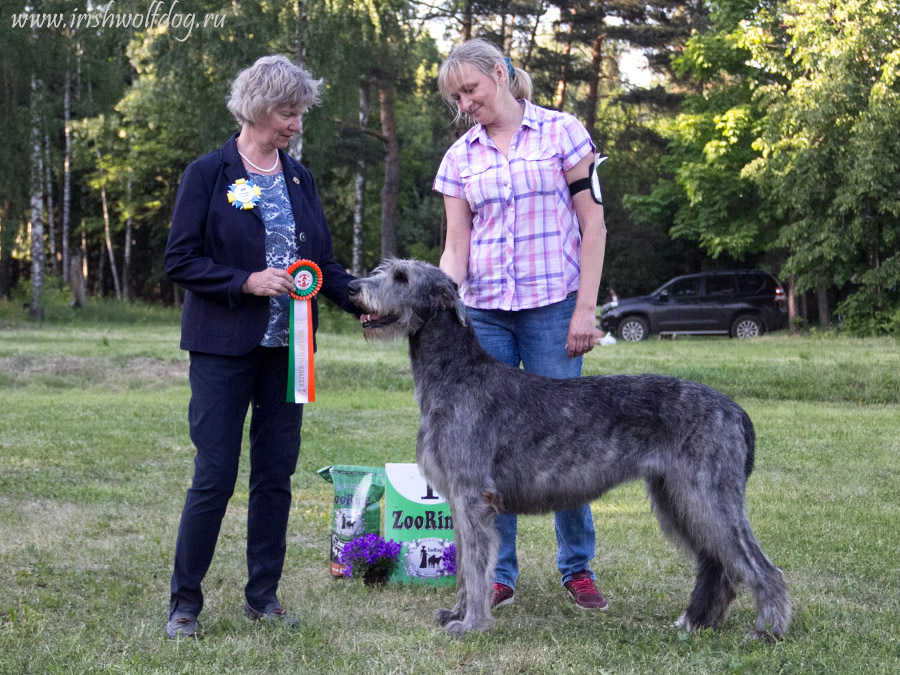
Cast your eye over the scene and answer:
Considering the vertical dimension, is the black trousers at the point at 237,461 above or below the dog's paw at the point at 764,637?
above

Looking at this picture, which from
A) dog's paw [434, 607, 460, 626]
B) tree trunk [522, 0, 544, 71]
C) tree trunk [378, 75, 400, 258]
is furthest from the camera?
tree trunk [522, 0, 544, 71]

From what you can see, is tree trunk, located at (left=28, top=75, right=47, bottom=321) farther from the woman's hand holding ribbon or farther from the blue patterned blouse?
the woman's hand holding ribbon

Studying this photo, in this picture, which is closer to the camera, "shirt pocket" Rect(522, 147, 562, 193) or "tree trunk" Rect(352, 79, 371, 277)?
"shirt pocket" Rect(522, 147, 562, 193)

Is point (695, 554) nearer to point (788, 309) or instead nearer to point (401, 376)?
point (401, 376)

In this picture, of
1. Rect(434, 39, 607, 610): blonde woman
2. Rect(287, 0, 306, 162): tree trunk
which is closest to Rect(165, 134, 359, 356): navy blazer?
Rect(434, 39, 607, 610): blonde woman

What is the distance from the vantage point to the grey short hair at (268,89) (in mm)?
3922

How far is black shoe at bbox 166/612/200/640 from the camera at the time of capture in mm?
4004

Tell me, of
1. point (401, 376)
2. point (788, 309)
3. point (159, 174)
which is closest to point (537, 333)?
point (401, 376)

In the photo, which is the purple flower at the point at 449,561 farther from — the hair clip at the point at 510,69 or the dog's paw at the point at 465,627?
the hair clip at the point at 510,69

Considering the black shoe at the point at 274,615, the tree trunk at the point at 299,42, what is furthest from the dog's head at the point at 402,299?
the tree trunk at the point at 299,42

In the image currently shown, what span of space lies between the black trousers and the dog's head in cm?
49

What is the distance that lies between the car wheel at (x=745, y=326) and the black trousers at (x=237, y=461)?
21.7 m

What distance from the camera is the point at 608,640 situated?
4055 mm

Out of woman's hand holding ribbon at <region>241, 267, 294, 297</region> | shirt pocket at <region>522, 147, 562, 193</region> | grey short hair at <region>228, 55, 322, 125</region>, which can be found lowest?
woman's hand holding ribbon at <region>241, 267, 294, 297</region>
